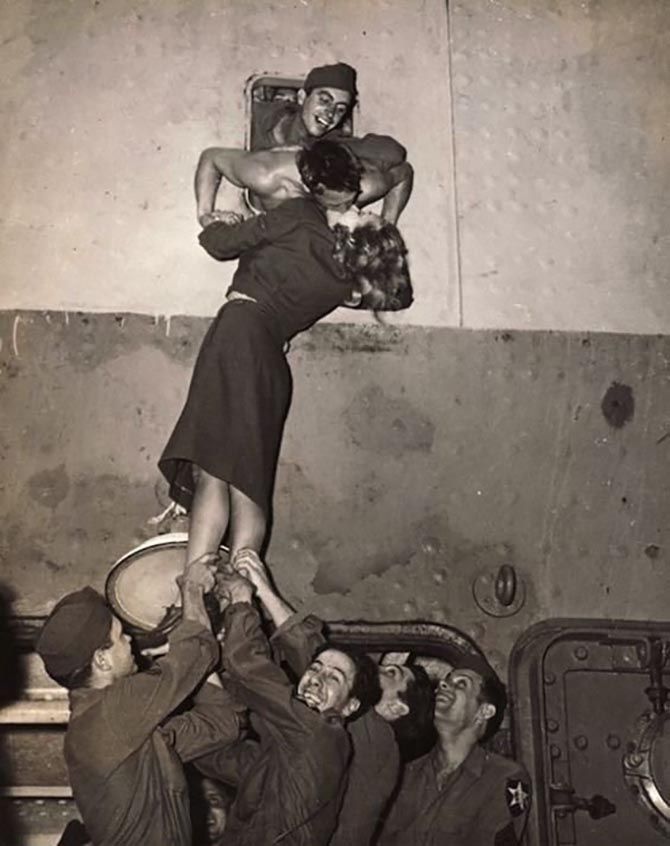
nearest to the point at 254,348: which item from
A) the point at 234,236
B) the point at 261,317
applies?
the point at 261,317

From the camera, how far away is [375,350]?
13.8ft

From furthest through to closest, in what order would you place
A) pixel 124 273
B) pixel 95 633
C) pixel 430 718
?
1. pixel 124 273
2. pixel 430 718
3. pixel 95 633

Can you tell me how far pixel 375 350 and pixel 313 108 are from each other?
90cm

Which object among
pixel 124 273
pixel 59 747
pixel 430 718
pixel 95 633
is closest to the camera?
pixel 95 633

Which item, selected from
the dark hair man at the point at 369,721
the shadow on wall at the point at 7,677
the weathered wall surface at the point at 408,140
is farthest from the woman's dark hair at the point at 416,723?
the weathered wall surface at the point at 408,140

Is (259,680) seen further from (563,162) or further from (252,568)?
(563,162)

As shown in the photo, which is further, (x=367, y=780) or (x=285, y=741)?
(x=367, y=780)

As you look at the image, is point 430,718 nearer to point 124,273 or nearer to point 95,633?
point 95,633

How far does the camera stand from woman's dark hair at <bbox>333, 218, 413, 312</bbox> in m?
4.20

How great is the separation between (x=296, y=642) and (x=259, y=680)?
10.0 inches

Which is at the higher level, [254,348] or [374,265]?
[374,265]

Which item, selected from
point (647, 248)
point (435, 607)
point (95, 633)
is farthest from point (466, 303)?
point (95, 633)

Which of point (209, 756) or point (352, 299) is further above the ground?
point (352, 299)

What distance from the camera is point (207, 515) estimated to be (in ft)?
12.4
